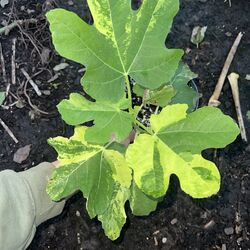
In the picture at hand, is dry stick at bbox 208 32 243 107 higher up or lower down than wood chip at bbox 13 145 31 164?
higher up

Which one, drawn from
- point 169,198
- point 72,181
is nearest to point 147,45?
point 72,181

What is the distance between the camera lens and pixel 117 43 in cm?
116

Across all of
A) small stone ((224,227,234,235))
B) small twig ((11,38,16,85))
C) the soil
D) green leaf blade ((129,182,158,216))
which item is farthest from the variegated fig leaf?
small twig ((11,38,16,85))

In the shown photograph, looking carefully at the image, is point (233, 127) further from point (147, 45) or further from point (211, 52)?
point (211, 52)

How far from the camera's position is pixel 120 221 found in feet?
4.32

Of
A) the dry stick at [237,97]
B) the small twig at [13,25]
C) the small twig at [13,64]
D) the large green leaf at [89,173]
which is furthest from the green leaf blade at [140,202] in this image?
the small twig at [13,25]

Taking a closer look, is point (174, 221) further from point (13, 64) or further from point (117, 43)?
point (13, 64)

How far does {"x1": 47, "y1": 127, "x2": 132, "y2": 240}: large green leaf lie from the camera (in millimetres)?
1249

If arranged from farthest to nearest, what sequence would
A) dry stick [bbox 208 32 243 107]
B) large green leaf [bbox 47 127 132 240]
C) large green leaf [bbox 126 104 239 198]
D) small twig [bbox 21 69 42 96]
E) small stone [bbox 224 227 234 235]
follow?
small twig [bbox 21 69 42 96]
dry stick [bbox 208 32 243 107]
small stone [bbox 224 227 234 235]
large green leaf [bbox 47 127 132 240]
large green leaf [bbox 126 104 239 198]

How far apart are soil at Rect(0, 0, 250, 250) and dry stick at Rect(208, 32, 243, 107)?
0.11 feet

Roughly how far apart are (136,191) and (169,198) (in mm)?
438

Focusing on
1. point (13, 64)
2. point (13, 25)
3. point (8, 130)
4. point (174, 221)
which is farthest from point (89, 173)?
point (13, 25)

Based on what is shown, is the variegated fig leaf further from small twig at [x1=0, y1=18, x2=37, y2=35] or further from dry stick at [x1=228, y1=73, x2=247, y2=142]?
small twig at [x1=0, y1=18, x2=37, y2=35]

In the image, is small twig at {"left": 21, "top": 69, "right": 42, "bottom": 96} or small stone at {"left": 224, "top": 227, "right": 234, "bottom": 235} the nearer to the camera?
small stone at {"left": 224, "top": 227, "right": 234, "bottom": 235}
